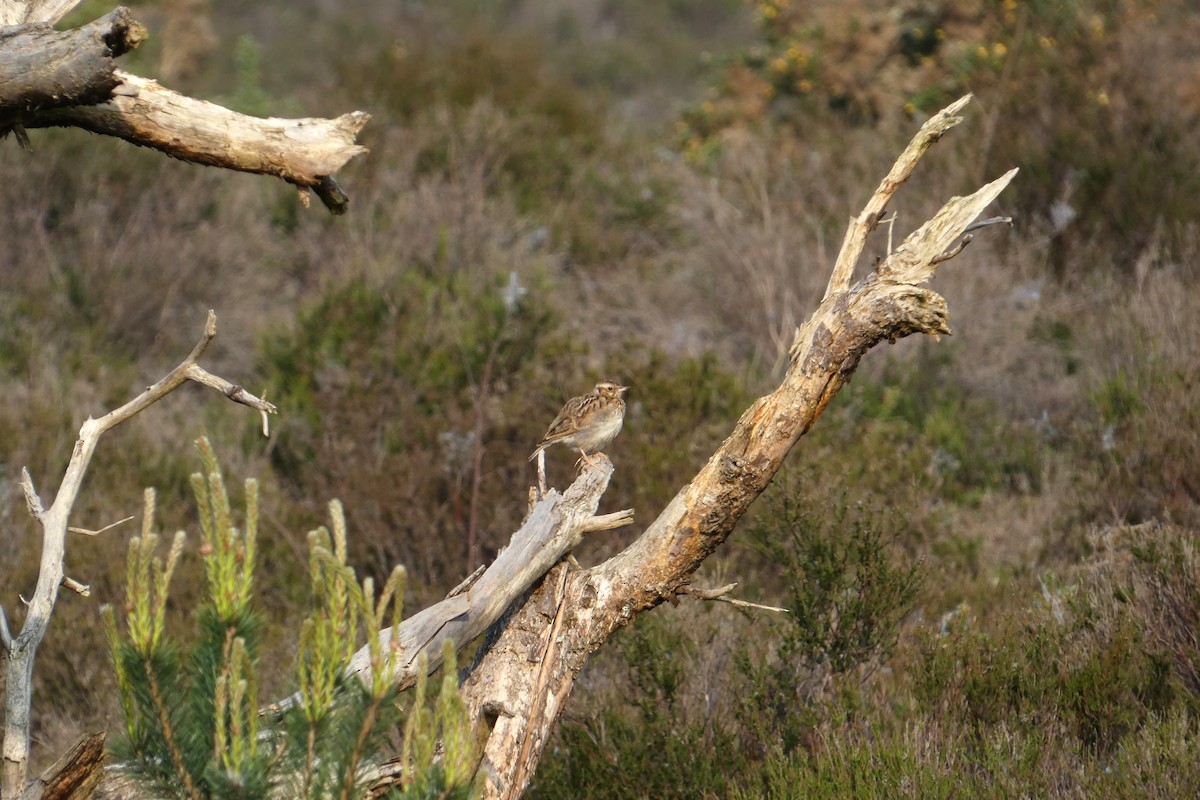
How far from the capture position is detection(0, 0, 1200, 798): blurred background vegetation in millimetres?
5199

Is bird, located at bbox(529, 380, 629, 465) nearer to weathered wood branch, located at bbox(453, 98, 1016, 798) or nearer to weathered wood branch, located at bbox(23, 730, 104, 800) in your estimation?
weathered wood branch, located at bbox(453, 98, 1016, 798)

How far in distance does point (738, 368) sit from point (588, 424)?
415 cm

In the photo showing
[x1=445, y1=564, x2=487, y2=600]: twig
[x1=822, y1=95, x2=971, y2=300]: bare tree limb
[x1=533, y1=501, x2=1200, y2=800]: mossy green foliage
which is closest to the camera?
[x1=445, y1=564, x2=487, y2=600]: twig

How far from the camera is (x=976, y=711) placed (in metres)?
5.10

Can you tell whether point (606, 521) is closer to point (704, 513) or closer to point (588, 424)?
point (704, 513)

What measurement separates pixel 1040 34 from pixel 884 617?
903 centimetres

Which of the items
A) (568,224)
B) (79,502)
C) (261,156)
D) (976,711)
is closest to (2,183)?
(79,502)

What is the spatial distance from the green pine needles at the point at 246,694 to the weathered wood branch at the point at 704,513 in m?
1.08

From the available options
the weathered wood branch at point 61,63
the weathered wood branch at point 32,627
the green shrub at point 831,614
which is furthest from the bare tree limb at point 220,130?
the green shrub at point 831,614

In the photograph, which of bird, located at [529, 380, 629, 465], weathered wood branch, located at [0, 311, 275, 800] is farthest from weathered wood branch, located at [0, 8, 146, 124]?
bird, located at [529, 380, 629, 465]

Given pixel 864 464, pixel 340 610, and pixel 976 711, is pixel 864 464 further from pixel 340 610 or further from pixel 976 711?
pixel 340 610

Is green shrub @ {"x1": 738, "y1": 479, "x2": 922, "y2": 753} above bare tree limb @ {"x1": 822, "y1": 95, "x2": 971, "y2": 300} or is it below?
below

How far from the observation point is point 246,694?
281cm

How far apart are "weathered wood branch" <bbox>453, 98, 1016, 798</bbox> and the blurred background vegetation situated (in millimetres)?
998
